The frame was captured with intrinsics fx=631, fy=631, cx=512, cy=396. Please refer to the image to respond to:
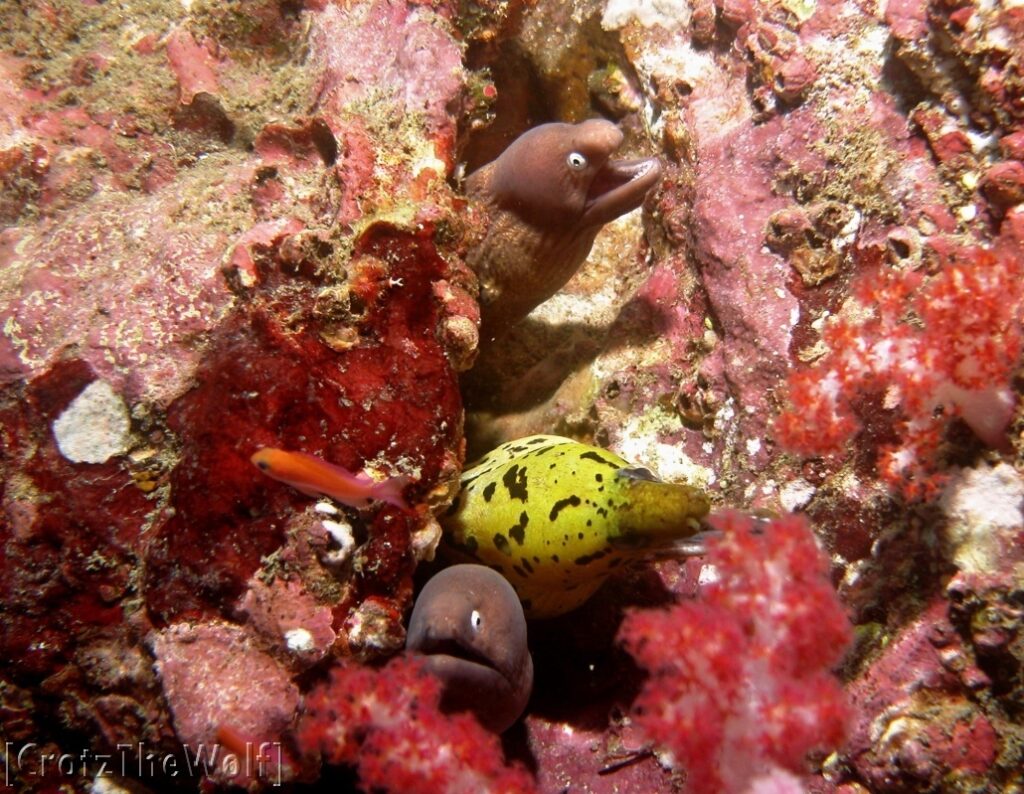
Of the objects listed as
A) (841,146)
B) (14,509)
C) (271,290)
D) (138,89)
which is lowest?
(14,509)

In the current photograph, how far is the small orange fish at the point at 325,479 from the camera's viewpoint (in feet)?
7.75

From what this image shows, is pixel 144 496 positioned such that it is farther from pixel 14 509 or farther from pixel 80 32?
pixel 80 32

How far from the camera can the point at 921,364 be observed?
7.64 ft

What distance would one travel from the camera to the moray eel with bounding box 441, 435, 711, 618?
8.57 feet

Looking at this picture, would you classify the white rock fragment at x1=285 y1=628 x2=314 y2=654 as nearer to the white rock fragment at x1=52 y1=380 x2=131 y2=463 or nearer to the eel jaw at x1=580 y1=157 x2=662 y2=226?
the white rock fragment at x1=52 y1=380 x2=131 y2=463

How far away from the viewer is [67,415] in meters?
2.65

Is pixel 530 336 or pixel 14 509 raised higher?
pixel 530 336

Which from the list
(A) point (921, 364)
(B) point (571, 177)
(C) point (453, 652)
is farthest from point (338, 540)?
(A) point (921, 364)

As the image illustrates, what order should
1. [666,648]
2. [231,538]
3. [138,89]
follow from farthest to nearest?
1. [138,89]
2. [231,538]
3. [666,648]

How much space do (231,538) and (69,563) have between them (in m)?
0.74

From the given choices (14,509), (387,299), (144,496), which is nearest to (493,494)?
(387,299)

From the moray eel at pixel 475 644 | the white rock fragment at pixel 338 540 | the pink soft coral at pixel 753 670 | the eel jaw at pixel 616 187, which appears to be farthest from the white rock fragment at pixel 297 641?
the eel jaw at pixel 616 187

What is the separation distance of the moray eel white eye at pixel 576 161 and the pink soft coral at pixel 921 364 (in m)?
1.48

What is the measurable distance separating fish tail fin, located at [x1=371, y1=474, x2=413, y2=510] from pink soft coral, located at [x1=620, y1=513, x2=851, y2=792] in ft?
3.47
